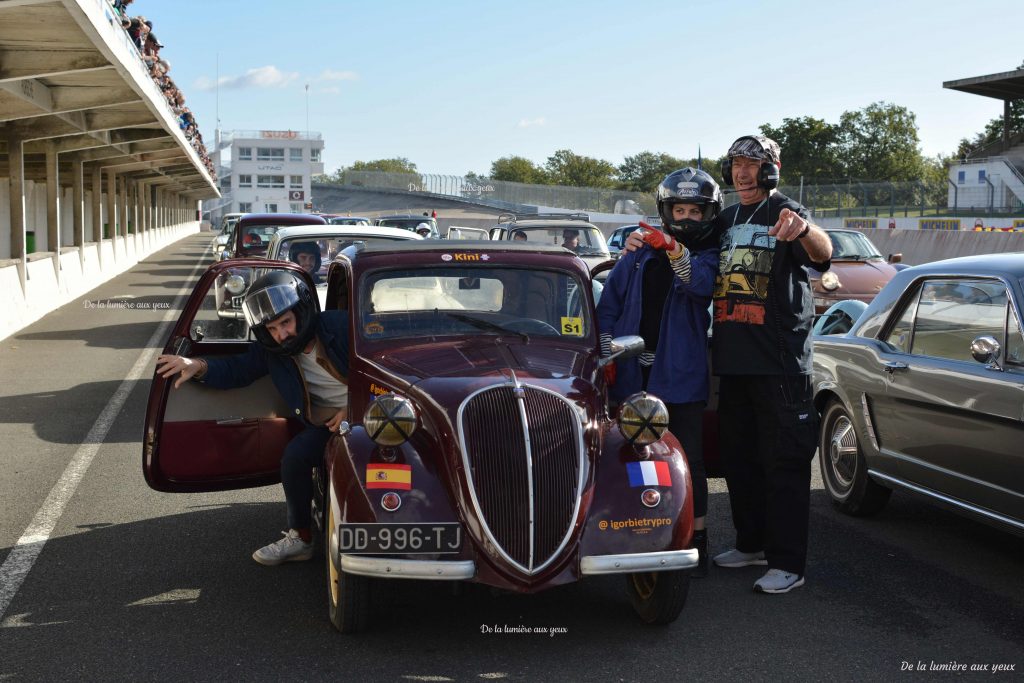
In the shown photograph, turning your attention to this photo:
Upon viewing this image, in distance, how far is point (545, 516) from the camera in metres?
4.98

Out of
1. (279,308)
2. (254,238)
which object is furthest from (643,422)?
(254,238)

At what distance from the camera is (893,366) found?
6.96 meters

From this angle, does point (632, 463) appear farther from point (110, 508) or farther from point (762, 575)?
point (110, 508)

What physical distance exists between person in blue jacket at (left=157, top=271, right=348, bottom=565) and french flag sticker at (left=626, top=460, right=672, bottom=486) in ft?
5.25

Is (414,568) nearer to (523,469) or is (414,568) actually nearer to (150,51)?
(523,469)

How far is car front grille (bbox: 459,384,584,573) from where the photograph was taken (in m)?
4.96

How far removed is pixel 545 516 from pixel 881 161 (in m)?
147

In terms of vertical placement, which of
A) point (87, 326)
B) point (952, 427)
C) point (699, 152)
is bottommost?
point (87, 326)

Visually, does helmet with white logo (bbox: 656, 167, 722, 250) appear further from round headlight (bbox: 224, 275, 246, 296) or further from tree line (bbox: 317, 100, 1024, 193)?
tree line (bbox: 317, 100, 1024, 193)

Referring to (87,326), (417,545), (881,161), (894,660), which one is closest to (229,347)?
(417,545)

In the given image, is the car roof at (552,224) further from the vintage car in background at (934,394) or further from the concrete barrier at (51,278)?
the vintage car in background at (934,394)

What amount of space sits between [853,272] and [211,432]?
15.2 m

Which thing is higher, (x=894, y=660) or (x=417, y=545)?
(x=417, y=545)

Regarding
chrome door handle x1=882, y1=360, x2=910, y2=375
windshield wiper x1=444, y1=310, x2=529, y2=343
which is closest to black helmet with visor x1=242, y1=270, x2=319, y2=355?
windshield wiper x1=444, y1=310, x2=529, y2=343
